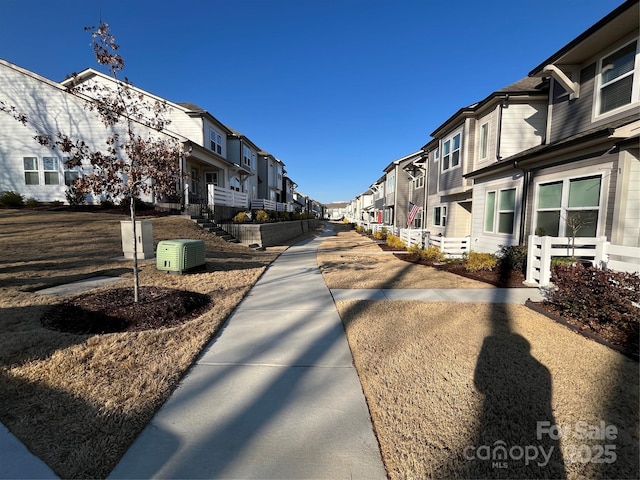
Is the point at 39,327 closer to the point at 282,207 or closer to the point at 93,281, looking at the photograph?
the point at 93,281

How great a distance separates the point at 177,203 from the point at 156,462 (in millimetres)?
15055

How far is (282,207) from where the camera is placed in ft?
96.3

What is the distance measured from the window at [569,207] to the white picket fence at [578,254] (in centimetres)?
46

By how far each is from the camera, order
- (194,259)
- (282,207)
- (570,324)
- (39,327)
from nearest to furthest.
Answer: (39,327) < (570,324) < (194,259) < (282,207)

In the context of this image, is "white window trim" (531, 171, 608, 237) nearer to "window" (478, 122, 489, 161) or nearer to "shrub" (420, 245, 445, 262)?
"shrub" (420, 245, 445, 262)

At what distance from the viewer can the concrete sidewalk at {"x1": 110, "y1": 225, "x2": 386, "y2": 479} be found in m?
1.87

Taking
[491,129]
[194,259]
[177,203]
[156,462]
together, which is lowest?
[156,462]

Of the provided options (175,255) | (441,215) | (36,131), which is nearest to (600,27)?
(441,215)

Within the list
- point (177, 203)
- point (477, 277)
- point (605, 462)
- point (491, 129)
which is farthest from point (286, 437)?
point (177, 203)

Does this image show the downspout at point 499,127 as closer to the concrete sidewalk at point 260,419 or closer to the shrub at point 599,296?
the shrub at point 599,296

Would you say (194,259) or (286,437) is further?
(194,259)

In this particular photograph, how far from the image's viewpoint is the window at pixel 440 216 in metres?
15.4

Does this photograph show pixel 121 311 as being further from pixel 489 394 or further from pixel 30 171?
pixel 30 171

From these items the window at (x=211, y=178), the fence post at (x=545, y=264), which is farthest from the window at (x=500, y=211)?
the window at (x=211, y=178)
